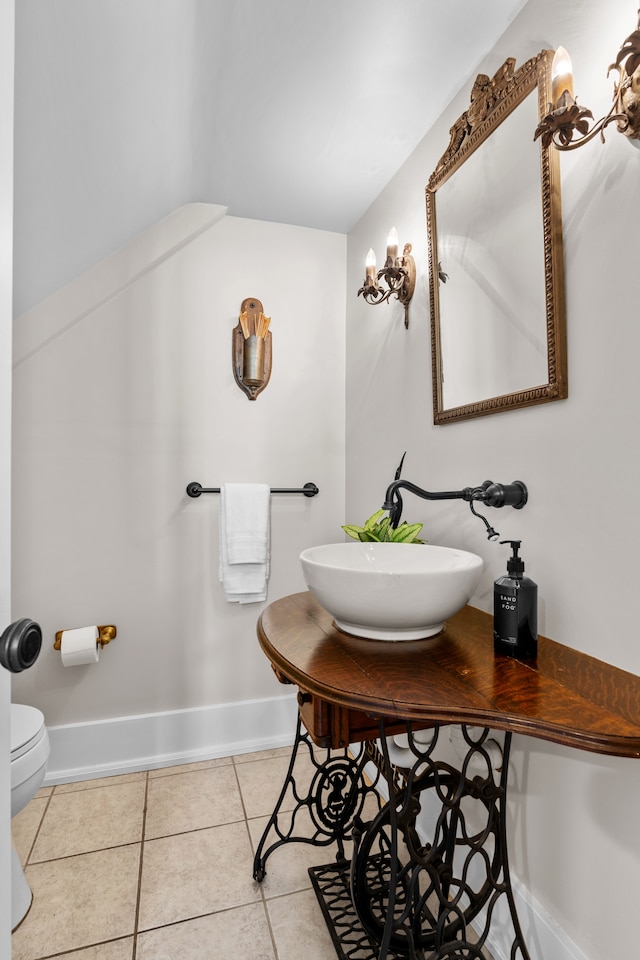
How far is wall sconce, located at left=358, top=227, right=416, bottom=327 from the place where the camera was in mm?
1653

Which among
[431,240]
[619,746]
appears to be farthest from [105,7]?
[619,746]

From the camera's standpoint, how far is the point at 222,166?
1839 millimetres

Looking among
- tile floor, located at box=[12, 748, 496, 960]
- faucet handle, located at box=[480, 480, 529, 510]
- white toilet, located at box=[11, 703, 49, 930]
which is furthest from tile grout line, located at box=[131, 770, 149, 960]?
faucet handle, located at box=[480, 480, 529, 510]

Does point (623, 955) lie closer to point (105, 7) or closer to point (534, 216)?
point (534, 216)

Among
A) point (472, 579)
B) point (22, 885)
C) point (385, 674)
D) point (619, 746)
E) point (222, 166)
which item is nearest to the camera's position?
point (619, 746)

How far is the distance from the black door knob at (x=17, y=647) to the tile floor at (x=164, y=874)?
1.08 m

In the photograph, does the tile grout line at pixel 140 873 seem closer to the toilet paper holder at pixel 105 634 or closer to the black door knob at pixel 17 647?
the toilet paper holder at pixel 105 634

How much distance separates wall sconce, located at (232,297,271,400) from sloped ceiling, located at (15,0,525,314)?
47 centimetres

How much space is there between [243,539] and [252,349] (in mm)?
792

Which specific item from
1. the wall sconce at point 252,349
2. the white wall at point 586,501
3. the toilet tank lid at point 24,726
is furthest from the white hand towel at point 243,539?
the white wall at point 586,501

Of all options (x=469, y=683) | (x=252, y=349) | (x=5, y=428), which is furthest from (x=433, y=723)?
(x=252, y=349)

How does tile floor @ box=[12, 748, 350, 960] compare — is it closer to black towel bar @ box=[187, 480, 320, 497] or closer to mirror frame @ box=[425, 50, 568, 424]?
black towel bar @ box=[187, 480, 320, 497]

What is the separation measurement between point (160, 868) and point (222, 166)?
2.31 meters

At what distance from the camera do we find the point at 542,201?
1.11 metres
